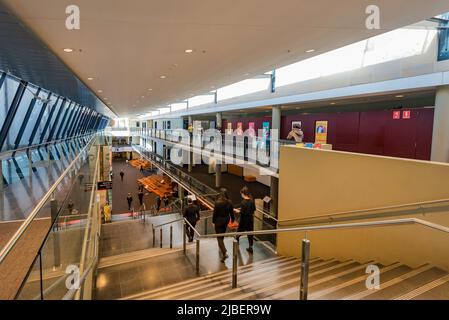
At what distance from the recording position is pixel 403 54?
6.02 metres

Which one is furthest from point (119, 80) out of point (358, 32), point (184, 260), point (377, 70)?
point (377, 70)

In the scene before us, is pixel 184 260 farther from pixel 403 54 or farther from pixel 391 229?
pixel 403 54

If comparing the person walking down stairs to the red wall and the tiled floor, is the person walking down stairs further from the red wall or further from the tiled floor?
the tiled floor

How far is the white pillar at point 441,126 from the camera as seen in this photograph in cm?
537

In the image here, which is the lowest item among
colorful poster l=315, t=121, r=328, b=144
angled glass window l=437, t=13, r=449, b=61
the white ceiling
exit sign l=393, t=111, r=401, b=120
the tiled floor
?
the tiled floor

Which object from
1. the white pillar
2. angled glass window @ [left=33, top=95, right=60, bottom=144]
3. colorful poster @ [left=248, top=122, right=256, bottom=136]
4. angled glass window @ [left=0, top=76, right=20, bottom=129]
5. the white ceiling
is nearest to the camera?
the white ceiling

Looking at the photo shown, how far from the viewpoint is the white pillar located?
5367mm

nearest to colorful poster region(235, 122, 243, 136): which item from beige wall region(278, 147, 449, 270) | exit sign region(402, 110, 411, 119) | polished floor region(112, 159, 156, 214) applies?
polished floor region(112, 159, 156, 214)

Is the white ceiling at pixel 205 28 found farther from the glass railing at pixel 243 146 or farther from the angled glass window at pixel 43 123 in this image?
the angled glass window at pixel 43 123

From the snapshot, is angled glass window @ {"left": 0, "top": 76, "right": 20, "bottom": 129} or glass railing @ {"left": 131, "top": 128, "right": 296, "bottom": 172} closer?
glass railing @ {"left": 131, "top": 128, "right": 296, "bottom": 172}

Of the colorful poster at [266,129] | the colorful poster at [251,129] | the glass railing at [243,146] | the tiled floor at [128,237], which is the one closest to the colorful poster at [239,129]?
the colorful poster at [251,129]

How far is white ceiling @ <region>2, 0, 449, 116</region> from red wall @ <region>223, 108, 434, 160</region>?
327cm

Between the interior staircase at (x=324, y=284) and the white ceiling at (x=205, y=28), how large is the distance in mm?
3214
